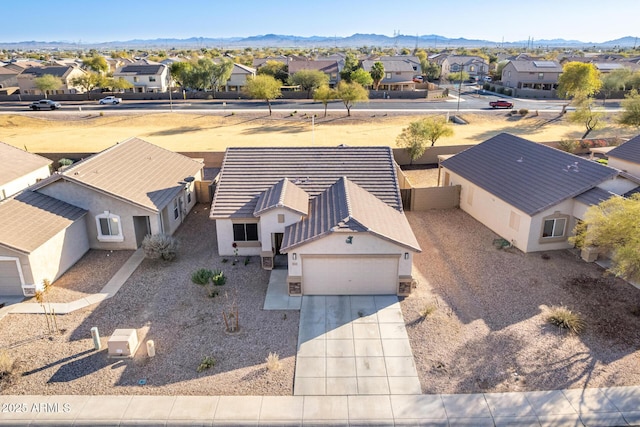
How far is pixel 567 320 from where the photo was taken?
703 inches

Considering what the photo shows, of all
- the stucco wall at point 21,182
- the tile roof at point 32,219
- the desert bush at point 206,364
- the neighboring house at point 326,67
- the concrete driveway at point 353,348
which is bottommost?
the concrete driveway at point 353,348

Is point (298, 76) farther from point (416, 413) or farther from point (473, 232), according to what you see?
point (416, 413)

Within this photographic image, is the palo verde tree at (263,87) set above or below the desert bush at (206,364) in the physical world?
above

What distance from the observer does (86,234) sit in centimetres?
2472

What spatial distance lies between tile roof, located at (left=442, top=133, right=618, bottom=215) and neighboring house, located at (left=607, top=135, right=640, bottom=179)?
26.2ft

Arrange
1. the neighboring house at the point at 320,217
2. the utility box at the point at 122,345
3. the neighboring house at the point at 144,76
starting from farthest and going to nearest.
Answer: the neighboring house at the point at 144,76, the neighboring house at the point at 320,217, the utility box at the point at 122,345

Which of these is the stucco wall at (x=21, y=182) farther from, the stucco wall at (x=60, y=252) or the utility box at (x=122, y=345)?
the utility box at (x=122, y=345)

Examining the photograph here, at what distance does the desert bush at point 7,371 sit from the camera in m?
15.2

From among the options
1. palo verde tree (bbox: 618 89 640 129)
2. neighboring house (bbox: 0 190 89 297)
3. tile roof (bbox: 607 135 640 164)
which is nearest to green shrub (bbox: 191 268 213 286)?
neighboring house (bbox: 0 190 89 297)

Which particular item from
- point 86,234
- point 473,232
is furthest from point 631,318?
point 86,234

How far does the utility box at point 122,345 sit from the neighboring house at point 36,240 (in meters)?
6.66

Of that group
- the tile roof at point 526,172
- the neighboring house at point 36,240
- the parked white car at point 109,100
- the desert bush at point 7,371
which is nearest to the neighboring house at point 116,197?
the neighboring house at point 36,240

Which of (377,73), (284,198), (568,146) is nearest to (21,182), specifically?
(284,198)

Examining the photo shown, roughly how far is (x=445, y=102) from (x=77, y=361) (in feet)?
247
